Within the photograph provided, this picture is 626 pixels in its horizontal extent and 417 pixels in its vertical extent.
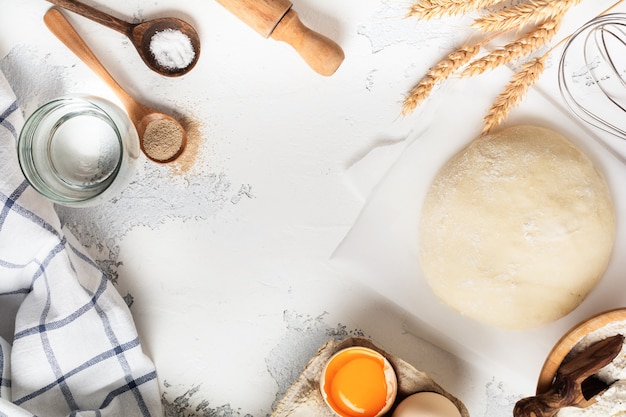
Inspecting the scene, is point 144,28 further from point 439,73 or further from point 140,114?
point 439,73

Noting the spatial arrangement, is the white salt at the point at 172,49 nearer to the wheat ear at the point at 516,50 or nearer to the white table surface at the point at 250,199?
the white table surface at the point at 250,199

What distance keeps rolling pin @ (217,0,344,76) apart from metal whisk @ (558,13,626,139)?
0.39 meters

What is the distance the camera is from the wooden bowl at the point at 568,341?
0.91 meters

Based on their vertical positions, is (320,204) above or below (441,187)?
below

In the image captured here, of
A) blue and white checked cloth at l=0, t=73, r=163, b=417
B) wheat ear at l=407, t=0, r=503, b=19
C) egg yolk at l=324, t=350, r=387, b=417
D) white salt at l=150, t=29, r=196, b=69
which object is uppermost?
wheat ear at l=407, t=0, r=503, b=19

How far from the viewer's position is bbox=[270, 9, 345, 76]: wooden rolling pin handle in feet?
3.26

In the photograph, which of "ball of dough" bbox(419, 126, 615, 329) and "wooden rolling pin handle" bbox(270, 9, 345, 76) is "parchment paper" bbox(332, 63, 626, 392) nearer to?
"ball of dough" bbox(419, 126, 615, 329)

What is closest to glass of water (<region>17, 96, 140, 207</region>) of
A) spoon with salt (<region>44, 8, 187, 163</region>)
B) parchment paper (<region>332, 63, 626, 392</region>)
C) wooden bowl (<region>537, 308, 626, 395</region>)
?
spoon with salt (<region>44, 8, 187, 163</region>)

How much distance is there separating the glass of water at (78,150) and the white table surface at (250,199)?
8cm

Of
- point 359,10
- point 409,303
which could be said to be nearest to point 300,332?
point 409,303

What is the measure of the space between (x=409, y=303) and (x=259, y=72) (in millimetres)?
478

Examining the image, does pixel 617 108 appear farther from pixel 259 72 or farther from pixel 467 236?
pixel 259 72

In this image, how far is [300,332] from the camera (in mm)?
1096

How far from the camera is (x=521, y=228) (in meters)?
0.95
